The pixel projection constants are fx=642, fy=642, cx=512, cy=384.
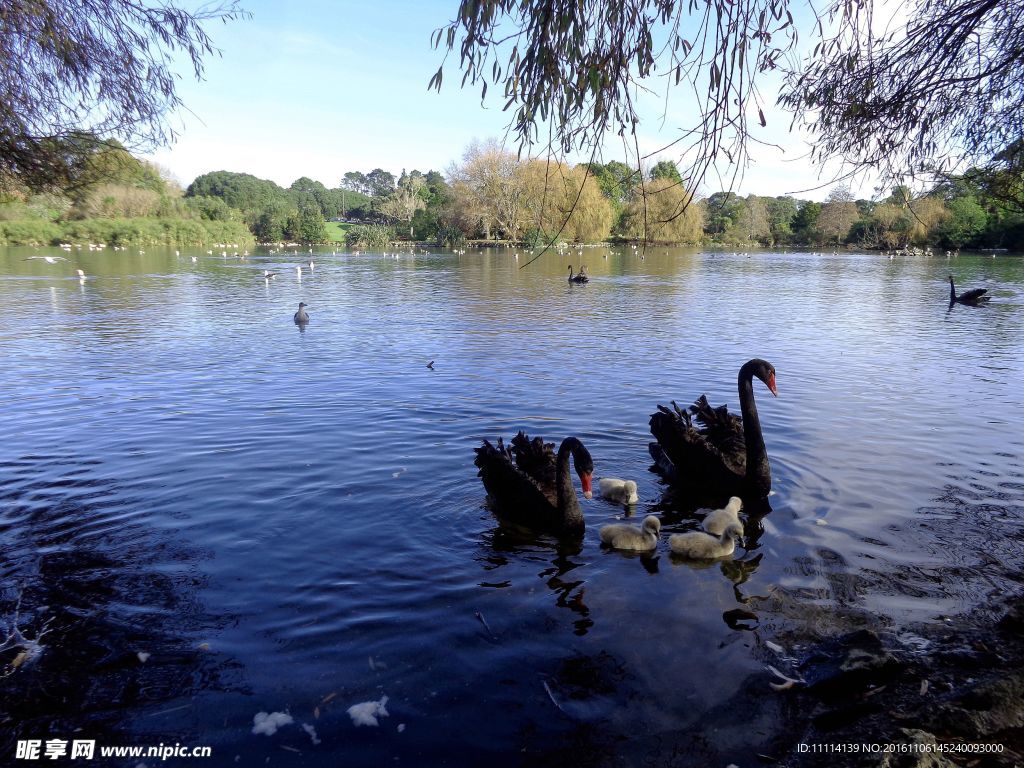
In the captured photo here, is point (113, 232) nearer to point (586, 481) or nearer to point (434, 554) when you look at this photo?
point (434, 554)

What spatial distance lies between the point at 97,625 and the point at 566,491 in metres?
3.64

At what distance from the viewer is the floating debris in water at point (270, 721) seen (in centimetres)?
352

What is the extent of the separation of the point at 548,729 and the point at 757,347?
45.6ft

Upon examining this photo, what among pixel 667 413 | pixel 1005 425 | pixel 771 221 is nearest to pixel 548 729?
pixel 667 413

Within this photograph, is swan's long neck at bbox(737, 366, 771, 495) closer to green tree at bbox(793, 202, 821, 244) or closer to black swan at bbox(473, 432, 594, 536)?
black swan at bbox(473, 432, 594, 536)

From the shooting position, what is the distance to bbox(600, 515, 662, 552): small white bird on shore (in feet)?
18.4

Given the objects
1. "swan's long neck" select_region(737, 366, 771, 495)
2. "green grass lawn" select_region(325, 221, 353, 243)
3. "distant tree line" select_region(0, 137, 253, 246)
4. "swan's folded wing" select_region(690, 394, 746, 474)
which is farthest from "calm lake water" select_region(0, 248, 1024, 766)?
"green grass lawn" select_region(325, 221, 353, 243)

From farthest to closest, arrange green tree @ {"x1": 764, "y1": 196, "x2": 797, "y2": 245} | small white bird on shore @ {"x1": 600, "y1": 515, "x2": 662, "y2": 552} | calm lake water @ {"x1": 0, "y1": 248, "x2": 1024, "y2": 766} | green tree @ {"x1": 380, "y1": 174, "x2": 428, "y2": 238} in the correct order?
green tree @ {"x1": 380, "y1": 174, "x2": 428, "y2": 238}, green tree @ {"x1": 764, "y1": 196, "x2": 797, "y2": 245}, small white bird on shore @ {"x1": 600, "y1": 515, "x2": 662, "y2": 552}, calm lake water @ {"x1": 0, "y1": 248, "x2": 1024, "y2": 766}

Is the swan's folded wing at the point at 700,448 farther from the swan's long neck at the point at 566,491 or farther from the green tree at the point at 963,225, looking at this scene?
the green tree at the point at 963,225

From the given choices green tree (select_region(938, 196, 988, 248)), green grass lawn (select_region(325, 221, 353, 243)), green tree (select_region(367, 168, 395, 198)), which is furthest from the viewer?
green tree (select_region(367, 168, 395, 198))

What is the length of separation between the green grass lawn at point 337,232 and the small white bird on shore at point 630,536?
100059 millimetres

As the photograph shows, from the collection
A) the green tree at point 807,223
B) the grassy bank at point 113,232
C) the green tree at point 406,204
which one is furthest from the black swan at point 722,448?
the green tree at point 807,223

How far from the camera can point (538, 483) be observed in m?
6.05

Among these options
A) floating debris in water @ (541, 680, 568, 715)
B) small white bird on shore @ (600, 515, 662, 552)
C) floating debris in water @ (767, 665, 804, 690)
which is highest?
small white bird on shore @ (600, 515, 662, 552)
